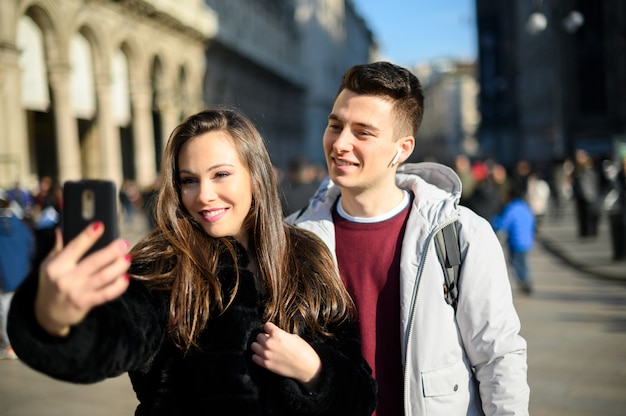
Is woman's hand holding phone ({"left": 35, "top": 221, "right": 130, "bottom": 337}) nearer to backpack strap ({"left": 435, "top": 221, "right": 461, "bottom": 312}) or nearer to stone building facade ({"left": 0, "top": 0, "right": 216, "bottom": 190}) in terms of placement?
backpack strap ({"left": 435, "top": 221, "right": 461, "bottom": 312})

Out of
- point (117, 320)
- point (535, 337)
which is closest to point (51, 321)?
point (117, 320)

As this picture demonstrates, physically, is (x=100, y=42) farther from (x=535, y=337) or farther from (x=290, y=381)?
(x=290, y=381)

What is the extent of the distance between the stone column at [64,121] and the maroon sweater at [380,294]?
2003 centimetres

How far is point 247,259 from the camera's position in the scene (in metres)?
2.20

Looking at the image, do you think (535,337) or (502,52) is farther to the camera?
(502,52)

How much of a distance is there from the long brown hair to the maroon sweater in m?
0.29

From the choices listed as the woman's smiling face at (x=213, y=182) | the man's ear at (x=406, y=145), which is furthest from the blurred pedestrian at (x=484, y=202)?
the woman's smiling face at (x=213, y=182)

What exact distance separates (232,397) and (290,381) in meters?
0.16

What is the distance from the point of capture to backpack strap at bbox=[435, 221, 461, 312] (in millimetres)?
2514

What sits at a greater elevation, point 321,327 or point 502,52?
point 502,52

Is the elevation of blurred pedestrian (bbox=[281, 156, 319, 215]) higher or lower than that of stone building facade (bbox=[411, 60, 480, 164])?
lower

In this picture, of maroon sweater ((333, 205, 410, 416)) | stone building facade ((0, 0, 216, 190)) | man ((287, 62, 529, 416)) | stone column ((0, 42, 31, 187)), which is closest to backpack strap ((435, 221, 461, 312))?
man ((287, 62, 529, 416))

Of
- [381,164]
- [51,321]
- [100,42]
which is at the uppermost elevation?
[100,42]

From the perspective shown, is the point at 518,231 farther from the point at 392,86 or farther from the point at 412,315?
the point at 412,315
